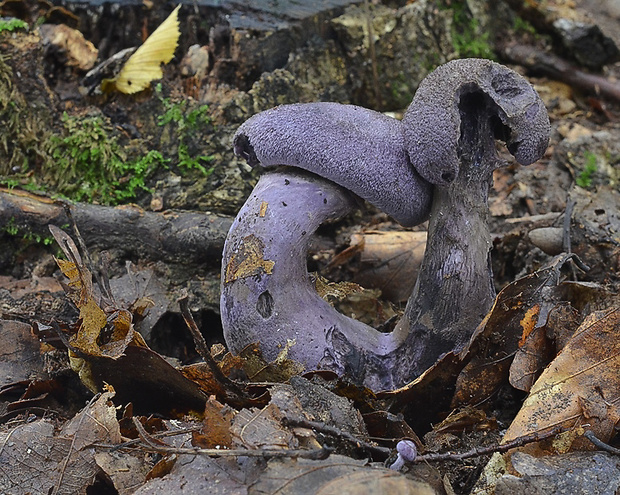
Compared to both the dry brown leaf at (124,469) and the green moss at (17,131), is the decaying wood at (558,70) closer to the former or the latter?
the green moss at (17,131)

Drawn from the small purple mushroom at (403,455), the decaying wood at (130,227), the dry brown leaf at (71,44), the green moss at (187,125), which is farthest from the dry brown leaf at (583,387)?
the dry brown leaf at (71,44)

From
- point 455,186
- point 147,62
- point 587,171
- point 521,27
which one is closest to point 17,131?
point 147,62

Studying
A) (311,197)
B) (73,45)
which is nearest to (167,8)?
(73,45)

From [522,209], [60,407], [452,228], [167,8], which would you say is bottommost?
[60,407]

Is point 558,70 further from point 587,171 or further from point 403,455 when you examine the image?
point 403,455

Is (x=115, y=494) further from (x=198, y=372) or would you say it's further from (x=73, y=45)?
(x=73, y=45)

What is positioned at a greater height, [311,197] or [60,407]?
[311,197]

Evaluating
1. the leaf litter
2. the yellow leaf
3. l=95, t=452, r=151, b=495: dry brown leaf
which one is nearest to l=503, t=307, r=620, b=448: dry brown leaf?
the leaf litter
